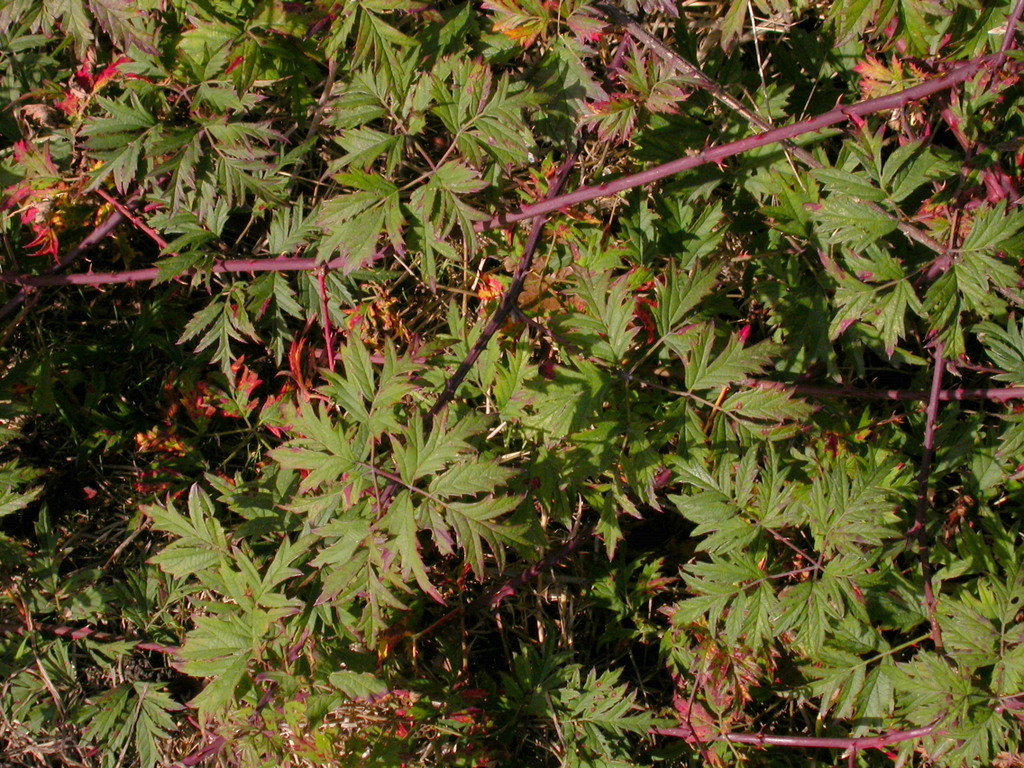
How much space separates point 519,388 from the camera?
2459mm

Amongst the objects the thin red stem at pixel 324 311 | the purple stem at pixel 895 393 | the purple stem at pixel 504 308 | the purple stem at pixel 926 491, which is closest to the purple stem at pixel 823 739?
the purple stem at pixel 926 491

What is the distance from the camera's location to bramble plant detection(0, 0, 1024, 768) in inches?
90.8

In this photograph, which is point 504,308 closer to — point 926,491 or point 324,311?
point 324,311

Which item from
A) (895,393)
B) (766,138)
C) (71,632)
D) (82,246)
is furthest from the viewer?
(71,632)

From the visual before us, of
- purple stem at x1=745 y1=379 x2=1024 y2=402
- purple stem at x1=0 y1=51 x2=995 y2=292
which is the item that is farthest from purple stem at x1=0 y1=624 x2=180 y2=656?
purple stem at x1=745 y1=379 x2=1024 y2=402

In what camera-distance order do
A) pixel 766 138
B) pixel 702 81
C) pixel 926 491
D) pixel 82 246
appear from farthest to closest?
pixel 82 246
pixel 926 491
pixel 702 81
pixel 766 138

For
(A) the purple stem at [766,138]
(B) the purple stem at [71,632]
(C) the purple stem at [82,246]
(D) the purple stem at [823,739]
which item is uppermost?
(A) the purple stem at [766,138]

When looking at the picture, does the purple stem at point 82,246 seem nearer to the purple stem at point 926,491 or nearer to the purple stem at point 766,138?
the purple stem at point 766,138

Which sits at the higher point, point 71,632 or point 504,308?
point 504,308

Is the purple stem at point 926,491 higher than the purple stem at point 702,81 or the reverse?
the reverse

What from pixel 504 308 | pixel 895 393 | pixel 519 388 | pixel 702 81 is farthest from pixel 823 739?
pixel 702 81

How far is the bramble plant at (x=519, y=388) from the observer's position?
2.31m

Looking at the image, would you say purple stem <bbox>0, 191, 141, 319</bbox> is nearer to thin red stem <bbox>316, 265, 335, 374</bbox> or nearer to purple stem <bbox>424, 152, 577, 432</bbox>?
thin red stem <bbox>316, 265, 335, 374</bbox>

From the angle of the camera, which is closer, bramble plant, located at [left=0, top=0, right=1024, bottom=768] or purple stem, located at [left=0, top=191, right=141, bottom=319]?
bramble plant, located at [left=0, top=0, right=1024, bottom=768]
